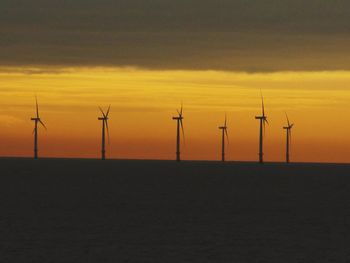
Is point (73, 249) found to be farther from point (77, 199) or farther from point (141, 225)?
point (77, 199)

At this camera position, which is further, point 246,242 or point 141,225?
point 141,225

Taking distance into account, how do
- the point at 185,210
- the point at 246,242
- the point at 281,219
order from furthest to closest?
the point at 185,210 → the point at 281,219 → the point at 246,242

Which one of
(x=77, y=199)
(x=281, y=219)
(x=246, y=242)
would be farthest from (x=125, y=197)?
(x=246, y=242)

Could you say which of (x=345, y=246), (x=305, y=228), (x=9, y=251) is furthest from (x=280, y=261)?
(x=305, y=228)

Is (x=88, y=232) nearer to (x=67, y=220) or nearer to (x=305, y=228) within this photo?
(x=67, y=220)

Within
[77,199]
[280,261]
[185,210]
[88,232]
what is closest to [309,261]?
[280,261]

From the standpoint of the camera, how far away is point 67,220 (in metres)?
70.3

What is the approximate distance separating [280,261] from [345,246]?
316 inches

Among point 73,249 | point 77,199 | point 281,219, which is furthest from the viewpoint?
point 77,199

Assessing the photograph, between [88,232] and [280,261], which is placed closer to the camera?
[280,261]

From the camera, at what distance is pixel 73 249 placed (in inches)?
2056

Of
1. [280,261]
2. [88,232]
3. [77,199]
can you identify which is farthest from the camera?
[77,199]

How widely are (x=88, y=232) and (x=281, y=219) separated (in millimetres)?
18144

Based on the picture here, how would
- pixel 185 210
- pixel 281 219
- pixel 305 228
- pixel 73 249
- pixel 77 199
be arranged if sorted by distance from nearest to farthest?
pixel 73 249 < pixel 305 228 < pixel 281 219 < pixel 185 210 < pixel 77 199
